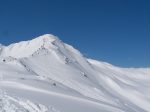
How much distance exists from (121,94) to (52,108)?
13752 cm

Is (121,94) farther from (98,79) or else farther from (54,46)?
(54,46)

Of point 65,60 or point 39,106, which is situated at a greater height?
point 65,60

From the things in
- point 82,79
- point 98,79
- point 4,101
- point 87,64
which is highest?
point 87,64

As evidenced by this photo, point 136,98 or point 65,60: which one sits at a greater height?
point 65,60

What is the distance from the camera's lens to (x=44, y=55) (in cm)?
16950

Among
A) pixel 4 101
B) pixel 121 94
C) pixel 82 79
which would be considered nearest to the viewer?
pixel 4 101

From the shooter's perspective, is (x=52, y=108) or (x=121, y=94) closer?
(x=52, y=108)

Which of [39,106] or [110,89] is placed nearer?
[39,106]

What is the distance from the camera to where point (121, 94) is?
167 meters

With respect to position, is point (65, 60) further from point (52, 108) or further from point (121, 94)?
point (52, 108)

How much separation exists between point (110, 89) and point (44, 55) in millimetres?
32634

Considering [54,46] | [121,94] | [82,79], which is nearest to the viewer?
[82,79]

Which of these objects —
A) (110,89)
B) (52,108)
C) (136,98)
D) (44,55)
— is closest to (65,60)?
(44,55)

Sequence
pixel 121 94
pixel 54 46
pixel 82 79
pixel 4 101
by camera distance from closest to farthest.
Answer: pixel 4 101 < pixel 82 79 < pixel 121 94 < pixel 54 46
